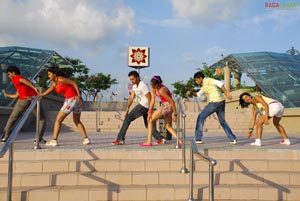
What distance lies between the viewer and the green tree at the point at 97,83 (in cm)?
4000

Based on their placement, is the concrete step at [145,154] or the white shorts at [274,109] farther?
the white shorts at [274,109]

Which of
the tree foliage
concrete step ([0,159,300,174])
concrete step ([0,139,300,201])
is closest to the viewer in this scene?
concrete step ([0,139,300,201])

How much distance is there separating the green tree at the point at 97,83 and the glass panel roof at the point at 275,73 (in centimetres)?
1831

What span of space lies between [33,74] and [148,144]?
13761 millimetres

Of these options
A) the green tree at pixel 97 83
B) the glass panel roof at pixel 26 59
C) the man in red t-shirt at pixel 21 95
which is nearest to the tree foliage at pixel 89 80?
the green tree at pixel 97 83

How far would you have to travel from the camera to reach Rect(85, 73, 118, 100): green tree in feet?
131

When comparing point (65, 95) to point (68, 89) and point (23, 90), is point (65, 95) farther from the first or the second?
point (23, 90)

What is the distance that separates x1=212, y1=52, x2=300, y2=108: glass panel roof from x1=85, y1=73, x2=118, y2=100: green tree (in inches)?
721

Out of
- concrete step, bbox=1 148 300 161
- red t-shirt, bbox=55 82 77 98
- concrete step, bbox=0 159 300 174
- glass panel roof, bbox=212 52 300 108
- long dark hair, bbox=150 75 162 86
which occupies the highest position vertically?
glass panel roof, bbox=212 52 300 108

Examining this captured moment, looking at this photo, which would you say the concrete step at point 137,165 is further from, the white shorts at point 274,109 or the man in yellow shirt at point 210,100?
the man in yellow shirt at point 210,100

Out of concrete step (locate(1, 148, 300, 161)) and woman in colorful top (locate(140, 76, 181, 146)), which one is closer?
concrete step (locate(1, 148, 300, 161))

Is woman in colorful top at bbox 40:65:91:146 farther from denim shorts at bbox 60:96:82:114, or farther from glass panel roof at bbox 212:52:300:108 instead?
glass panel roof at bbox 212:52:300:108

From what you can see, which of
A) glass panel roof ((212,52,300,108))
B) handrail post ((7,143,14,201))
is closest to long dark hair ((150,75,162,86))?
handrail post ((7,143,14,201))

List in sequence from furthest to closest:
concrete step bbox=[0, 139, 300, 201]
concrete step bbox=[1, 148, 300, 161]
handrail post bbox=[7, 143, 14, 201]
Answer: concrete step bbox=[1, 148, 300, 161] → concrete step bbox=[0, 139, 300, 201] → handrail post bbox=[7, 143, 14, 201]
